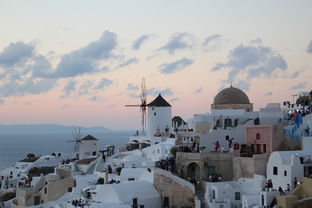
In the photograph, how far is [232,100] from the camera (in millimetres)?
39812

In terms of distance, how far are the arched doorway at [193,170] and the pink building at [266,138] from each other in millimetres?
3563

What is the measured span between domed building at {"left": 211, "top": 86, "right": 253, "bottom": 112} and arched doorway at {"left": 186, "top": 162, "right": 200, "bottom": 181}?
425 inches

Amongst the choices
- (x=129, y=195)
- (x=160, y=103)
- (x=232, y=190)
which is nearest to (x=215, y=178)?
(x=232, y=190)

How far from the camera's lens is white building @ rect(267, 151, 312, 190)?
24.2 meters

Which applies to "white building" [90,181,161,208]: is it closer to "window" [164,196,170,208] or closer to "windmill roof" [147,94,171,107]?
"window" [164,196,170,208]

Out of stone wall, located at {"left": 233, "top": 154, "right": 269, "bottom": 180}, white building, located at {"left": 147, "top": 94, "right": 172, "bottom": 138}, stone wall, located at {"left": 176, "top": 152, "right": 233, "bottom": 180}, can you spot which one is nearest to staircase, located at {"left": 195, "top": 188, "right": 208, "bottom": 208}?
stone wall, located at {"left": 176, "top": 152, "right": 233, "bottom": 180}

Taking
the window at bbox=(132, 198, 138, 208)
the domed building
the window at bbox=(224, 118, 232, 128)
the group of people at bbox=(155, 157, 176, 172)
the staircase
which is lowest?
the window at bbox=(132, 198, 138, 208)

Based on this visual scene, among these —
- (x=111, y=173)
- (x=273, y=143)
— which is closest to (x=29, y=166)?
(x=111, y=173)

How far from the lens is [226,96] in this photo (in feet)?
131

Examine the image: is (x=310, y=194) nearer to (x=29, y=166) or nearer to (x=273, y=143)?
(x=273, y=143)

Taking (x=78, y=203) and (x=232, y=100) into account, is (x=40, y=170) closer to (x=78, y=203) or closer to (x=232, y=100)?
(x=78, y=203)

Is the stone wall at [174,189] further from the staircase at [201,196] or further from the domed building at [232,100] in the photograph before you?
the domed building at [232,100]

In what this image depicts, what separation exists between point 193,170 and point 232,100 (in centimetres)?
1139

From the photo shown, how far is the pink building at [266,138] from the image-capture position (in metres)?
28.8
